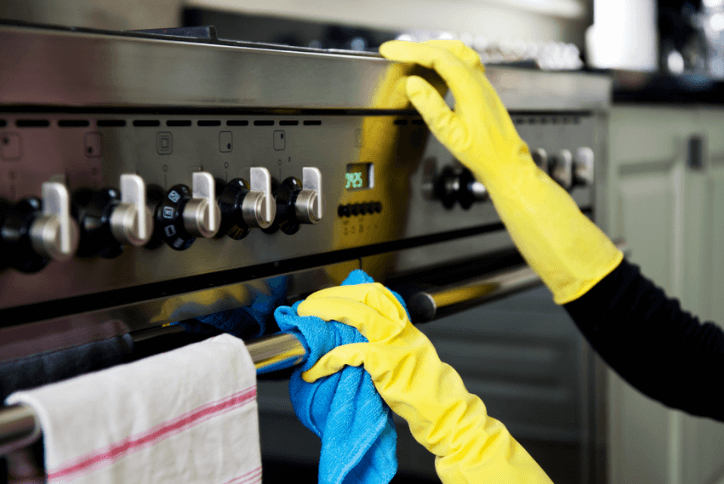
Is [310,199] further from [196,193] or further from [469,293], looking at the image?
[469,293]

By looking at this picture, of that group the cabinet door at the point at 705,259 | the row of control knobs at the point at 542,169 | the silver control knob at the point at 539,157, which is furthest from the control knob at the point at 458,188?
the cabinet door at the point at 705,259

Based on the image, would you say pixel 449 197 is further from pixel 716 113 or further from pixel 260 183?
pixel 716 113

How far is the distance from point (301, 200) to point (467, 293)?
280mm

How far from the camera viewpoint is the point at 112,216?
1.50 ft

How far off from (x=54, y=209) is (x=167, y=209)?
0.30 feet

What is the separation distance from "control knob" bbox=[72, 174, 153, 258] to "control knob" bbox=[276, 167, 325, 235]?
0.47 feet

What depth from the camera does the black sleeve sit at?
85 centimetres

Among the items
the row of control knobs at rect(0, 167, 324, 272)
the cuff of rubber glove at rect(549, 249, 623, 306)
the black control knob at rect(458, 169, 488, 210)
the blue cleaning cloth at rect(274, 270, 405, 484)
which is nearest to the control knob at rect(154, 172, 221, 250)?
the row of control knobs at rect(0, 167, 324, 272)

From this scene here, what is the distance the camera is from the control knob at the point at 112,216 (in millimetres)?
452

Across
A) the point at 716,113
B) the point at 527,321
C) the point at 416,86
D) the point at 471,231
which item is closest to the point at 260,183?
the point at 416,86

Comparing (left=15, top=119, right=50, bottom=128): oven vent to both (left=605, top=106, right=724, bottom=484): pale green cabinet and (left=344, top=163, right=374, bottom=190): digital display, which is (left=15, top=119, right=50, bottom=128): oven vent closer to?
(left=344, top=163, right=374, bottom=190): digital display

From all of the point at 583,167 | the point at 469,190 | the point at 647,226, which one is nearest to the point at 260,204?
the point at 469,190

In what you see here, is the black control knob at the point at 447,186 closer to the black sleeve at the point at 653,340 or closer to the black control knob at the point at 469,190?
the black control knob at the point at 469,190

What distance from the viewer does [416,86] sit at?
70 centimetres
